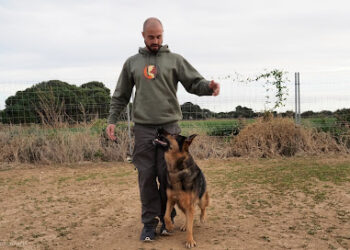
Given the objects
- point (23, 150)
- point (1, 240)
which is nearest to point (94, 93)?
point (23, 150)

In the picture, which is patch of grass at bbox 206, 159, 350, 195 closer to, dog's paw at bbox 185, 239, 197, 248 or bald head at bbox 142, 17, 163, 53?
dog's paw at bbox 185, 239, 197, 248

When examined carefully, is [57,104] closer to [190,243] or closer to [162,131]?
[162,131]

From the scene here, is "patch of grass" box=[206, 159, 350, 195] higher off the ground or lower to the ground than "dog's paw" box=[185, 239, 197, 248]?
higher

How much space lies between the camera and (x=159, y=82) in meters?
3.88

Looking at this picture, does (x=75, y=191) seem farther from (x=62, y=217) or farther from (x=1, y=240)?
(x=1, y=240)

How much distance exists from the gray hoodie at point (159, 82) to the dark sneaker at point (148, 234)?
1.24m

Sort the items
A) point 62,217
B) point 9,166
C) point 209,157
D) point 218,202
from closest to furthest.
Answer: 1. point 62,217
2. point 218,202
3. point 9,166
4. point 209,157

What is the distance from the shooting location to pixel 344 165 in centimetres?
782

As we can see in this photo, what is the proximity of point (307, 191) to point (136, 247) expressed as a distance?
3368mm

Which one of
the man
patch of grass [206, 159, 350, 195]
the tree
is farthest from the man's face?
the tree

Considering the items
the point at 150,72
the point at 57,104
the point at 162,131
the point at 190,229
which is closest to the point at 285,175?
the point at 190,229

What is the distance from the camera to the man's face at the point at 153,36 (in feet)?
12.4

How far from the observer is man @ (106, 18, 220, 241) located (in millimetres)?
3875

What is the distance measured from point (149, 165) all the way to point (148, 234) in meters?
0.80
